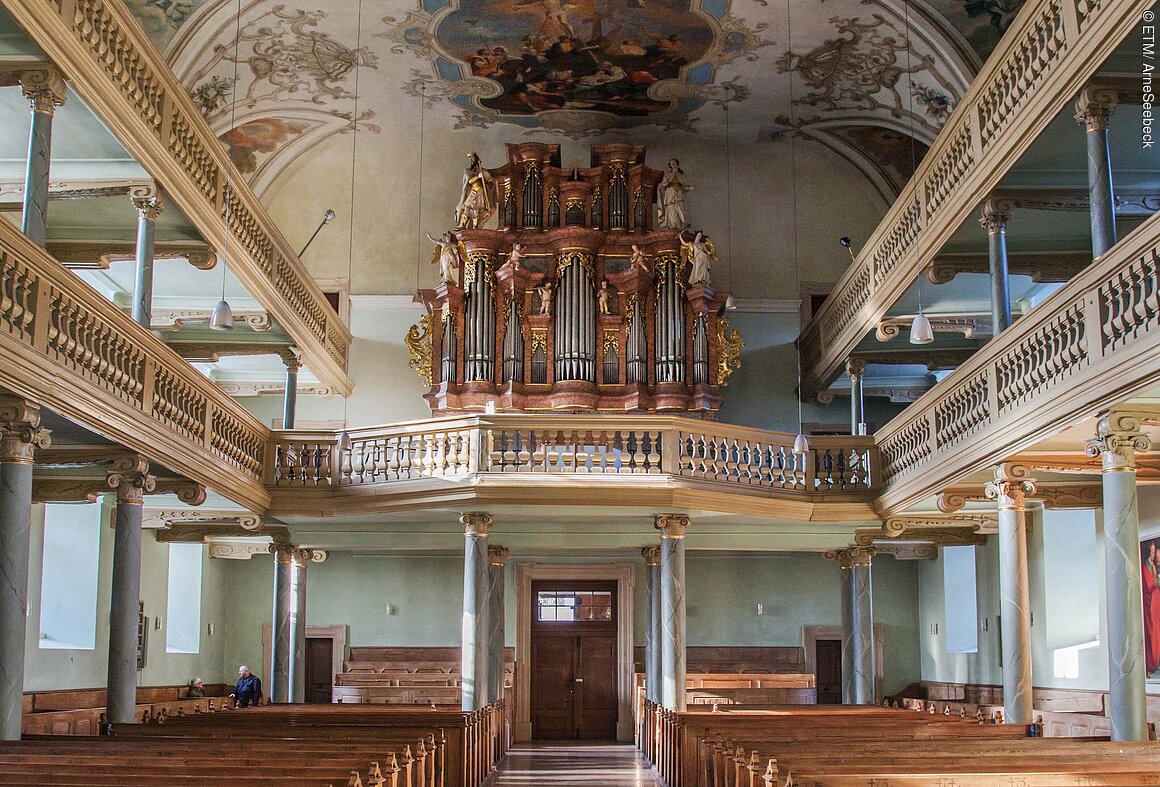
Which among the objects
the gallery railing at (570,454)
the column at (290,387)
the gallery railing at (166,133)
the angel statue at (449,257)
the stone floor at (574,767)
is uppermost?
the angel statue at (449,257)

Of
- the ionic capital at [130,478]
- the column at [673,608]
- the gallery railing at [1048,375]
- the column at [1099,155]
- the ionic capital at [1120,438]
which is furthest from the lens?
the column at [673,608]

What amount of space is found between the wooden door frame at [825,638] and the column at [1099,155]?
47.6 feet

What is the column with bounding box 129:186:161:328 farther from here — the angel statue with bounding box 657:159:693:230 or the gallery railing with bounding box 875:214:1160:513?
the angel statue with bounding box 657:159:693:230

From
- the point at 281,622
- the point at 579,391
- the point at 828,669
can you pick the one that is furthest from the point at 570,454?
the point at 828,669

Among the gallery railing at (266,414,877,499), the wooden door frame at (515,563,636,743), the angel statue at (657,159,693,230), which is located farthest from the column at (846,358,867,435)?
the wooden door frame at (515,563,636,743)

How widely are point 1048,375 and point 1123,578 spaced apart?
2214 millimetres

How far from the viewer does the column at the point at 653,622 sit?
21.3 metres

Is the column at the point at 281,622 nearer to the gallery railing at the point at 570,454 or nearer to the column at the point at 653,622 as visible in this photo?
the gallery railing at the point at 570,454

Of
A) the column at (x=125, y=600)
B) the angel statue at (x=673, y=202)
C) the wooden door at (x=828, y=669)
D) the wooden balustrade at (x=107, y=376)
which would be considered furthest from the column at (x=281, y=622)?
the wooden door at (x=828, y=669)

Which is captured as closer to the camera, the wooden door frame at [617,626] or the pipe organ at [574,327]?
the pipe organ at [574,327]

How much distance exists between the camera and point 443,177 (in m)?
25.9

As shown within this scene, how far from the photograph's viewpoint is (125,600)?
15.2 meters

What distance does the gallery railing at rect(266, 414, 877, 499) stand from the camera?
17922 millimetres

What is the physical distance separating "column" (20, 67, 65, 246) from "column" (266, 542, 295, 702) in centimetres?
973
